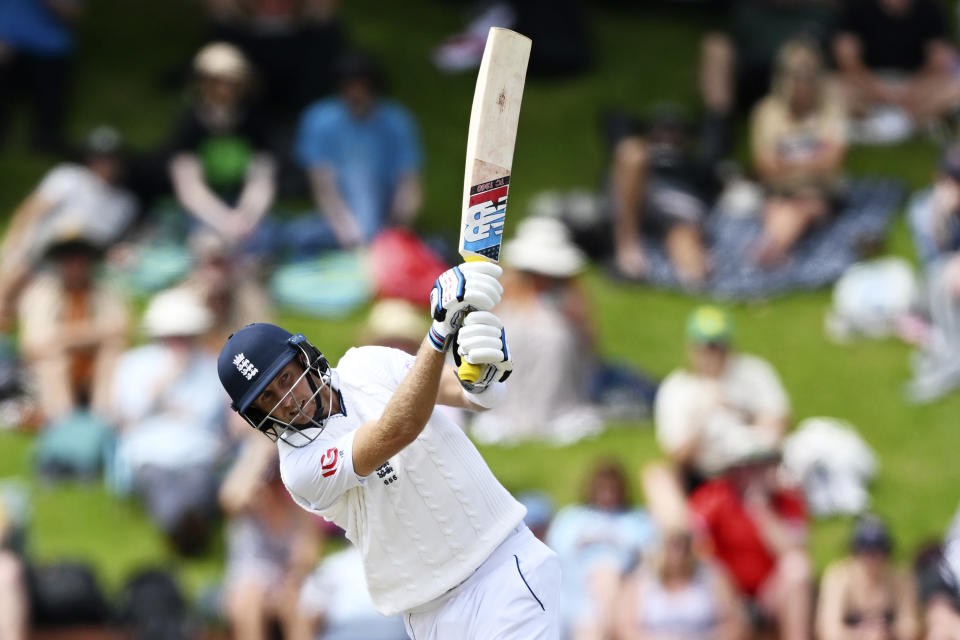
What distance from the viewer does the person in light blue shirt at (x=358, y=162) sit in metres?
10.9

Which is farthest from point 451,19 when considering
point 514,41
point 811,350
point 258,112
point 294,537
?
point 514,41

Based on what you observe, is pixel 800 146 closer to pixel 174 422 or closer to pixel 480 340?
pixel 174 422

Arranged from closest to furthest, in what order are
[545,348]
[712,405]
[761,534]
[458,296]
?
1. [458,296]
2. [761,534]
3. [712,405]
4. [545,348]

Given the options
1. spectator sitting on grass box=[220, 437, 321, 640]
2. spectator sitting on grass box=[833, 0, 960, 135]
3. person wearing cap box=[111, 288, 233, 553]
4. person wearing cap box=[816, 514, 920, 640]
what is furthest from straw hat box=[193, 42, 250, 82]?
person wearing cap box=[816, 514, 920, 640]

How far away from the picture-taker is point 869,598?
8078 mm

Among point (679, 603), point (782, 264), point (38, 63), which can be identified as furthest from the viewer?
point (38, 63)

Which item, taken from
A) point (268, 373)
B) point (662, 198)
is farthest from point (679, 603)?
point (268, 373)

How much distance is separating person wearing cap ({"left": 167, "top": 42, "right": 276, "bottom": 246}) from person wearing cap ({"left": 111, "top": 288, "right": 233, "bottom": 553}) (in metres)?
1.17

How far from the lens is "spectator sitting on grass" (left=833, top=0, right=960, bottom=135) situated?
39.4 ft

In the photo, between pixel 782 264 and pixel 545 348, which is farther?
pixel 782 264

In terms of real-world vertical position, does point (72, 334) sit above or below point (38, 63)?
below

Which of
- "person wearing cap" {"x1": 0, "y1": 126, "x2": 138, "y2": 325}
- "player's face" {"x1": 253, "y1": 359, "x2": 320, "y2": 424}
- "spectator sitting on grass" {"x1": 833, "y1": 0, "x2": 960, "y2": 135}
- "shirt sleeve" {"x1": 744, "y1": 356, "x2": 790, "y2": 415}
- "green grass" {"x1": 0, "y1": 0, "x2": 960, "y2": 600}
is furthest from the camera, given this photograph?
"spectator sitting on grass" {"x1": 833, "y1": 0, "x2": 960, "y2": 135}

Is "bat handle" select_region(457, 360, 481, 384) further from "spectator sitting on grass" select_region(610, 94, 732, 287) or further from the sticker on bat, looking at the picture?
"spectator sitting on grass" select_region(610, 94, 732, 287)

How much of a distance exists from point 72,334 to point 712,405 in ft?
13.3
